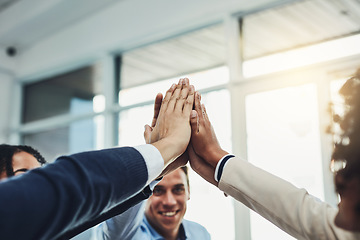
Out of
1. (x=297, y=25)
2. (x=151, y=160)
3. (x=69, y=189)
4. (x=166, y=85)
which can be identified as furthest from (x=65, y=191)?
(x=166, y=85)

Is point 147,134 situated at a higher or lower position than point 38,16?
lower

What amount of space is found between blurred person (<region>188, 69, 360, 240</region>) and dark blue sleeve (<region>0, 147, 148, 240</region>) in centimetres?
36

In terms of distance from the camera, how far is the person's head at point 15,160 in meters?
1.33

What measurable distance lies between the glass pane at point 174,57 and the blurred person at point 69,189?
291 centimetres

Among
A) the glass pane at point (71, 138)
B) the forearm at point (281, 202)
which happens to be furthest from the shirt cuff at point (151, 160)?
the glass pane at point (71, 138)

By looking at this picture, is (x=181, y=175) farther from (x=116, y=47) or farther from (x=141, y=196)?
(x=116, y=47)

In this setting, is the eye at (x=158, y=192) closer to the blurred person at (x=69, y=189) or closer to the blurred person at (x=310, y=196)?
the blurred person at (x=310, y=196)

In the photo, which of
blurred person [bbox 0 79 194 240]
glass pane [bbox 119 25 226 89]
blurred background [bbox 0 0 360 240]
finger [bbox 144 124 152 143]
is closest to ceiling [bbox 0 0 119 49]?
blurred background [bbox 0 0 360 240]

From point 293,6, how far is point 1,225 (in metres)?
3.11

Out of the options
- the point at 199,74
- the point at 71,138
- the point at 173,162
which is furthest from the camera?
the point at 71,138

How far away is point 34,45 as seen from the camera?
5188 millimetres

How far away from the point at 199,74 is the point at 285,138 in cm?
113

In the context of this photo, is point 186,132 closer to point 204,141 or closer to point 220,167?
point 204,141

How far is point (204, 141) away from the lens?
142 centimetres
